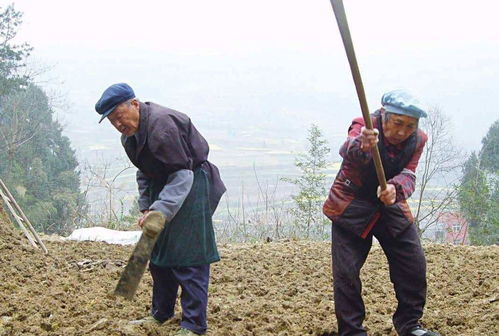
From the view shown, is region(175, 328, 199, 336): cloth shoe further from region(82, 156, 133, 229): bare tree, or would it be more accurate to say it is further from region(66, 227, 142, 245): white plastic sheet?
region(82, 156, 133, 229): bare tree

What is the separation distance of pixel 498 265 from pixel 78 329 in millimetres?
3984

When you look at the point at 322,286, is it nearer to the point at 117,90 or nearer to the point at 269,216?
the point at 117,90

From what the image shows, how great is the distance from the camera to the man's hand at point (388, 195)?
10.5ft

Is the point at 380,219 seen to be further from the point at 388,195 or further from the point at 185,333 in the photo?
the point at 185,333

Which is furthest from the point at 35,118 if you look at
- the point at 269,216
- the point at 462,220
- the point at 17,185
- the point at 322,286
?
the point at 322,286

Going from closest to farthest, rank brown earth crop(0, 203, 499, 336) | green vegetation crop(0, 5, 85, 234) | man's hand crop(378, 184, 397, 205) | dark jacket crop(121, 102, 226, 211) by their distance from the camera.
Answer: man's hand crop(378, 184, 397, 205)
dark jacket crop(121, 102, 226, 211)
brown earth crop(0, 203, 499, 336)
green vegetation crop(0, 5, 85, 234)

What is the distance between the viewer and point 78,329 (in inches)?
153

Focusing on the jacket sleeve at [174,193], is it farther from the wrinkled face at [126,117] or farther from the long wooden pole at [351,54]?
the long wooden pole at [351,54]

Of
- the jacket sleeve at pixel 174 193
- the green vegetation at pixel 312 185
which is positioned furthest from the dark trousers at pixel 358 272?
the green vegetation at pixel 312 185

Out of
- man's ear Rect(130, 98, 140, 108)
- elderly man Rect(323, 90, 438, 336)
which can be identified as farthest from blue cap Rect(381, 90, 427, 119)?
man's ear Rect(130, 98, 140, 108)

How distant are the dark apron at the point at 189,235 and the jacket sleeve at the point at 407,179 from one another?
106cm

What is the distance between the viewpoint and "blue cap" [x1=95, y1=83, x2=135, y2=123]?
3.33m

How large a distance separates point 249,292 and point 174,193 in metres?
2.16

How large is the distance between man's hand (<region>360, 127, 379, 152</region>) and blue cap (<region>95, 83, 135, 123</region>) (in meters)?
1.22
